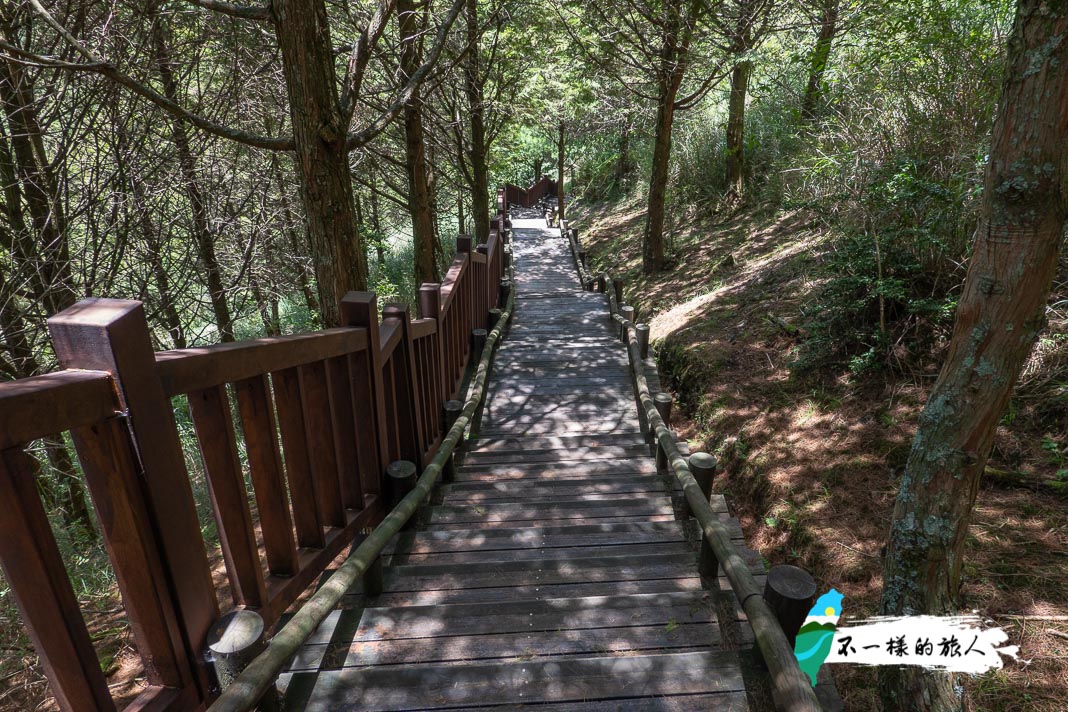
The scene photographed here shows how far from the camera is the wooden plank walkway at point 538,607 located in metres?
2.24

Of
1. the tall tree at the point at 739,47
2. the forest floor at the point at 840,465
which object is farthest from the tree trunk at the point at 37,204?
the tall tree at the point at 739,47

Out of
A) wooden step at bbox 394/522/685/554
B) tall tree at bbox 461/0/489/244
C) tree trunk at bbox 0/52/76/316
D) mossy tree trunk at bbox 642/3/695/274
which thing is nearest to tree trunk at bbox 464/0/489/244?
tall tree at bbox 461/0/489/244

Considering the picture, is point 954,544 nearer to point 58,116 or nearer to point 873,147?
point 873,147

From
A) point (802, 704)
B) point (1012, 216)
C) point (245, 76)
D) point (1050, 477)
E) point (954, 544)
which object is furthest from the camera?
point (245, 76)

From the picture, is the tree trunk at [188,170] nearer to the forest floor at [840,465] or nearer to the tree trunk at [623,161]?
the forest floor at [840,465]

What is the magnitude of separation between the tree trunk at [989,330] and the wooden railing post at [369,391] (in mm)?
2638

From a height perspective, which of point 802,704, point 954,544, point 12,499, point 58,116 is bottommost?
point 802,704

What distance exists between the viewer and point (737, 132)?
1145 centimetres

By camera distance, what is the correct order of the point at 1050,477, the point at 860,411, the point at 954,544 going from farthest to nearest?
the point at 860,411, the point at 1050,477, the point at 954,544

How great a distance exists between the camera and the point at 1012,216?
2.07 metres

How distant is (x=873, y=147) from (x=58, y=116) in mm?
7735

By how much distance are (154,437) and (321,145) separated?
2.61 meters

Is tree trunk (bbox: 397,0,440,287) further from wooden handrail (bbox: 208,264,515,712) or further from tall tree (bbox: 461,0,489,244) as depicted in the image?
wooden handrail (bbox: 208,264,515,712)

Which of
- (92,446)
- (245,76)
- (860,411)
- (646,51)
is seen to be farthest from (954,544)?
(646,51)
